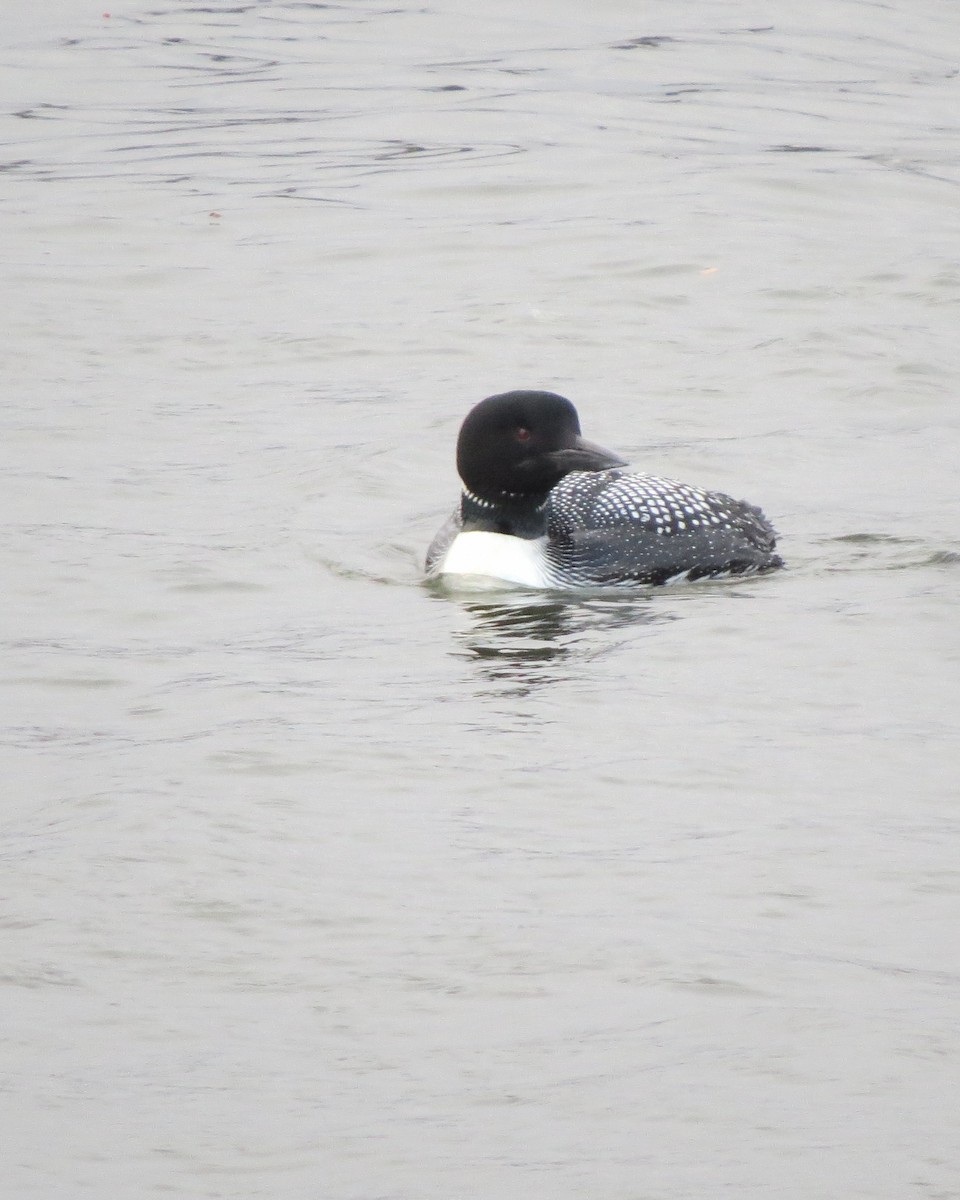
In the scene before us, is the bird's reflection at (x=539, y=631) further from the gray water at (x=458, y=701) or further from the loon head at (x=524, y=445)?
the loon head at (x=524, y=445)

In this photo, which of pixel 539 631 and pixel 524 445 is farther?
pixel 524 445

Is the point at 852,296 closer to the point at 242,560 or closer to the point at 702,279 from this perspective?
Answer: the point at 702,279

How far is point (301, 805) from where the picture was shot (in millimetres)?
5176

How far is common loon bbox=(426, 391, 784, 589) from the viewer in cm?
748

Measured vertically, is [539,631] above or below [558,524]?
below

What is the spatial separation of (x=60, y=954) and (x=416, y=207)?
35.5 feet

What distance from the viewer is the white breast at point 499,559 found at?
24.8 ft

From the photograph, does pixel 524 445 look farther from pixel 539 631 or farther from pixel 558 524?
pixel 539 631

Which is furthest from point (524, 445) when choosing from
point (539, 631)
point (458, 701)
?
point (458, 701)

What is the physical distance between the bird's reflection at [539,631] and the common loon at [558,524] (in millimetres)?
141

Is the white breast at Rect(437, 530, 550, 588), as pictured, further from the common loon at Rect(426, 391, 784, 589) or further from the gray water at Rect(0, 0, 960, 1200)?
the gray water at Rect(0, 0, 960, 1200)

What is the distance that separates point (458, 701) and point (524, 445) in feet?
5.31

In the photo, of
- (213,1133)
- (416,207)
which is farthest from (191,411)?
(213,1133)

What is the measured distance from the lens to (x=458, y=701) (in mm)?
6168
